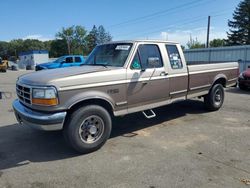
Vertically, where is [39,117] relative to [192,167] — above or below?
above

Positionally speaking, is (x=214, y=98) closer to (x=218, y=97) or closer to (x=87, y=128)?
(x=218, y=97)

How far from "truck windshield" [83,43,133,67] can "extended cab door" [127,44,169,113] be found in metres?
0.22

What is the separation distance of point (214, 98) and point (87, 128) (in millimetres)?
4346

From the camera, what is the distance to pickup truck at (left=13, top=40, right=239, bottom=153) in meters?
3.94

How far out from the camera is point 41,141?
498cm

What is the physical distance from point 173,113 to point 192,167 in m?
3.32

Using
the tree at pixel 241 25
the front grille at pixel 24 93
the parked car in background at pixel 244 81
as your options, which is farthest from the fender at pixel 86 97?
the tree at pixel 241 25

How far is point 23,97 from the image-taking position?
173 inches

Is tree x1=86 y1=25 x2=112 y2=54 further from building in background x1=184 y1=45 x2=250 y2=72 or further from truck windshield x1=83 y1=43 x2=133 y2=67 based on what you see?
truck windshield x1=83 y1=43 x2=133 y2=67

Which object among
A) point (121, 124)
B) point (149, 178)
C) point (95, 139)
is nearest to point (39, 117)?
point (95, 139)

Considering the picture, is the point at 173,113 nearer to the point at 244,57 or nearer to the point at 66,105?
the point at 66,105

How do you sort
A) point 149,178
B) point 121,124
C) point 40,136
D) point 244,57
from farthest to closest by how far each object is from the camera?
point 244,57 → point 121,124 → point 40,136 → point 149,178

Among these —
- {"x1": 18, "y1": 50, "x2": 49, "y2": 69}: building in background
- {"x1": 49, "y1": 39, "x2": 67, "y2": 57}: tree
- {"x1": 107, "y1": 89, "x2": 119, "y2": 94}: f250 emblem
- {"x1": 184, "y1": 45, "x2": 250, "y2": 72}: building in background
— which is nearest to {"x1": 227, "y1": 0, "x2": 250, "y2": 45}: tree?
{"x1": 184, "y1": 45, "x2": 250, "y2": 72}: building in background

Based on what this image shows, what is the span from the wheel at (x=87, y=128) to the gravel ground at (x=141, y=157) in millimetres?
195
